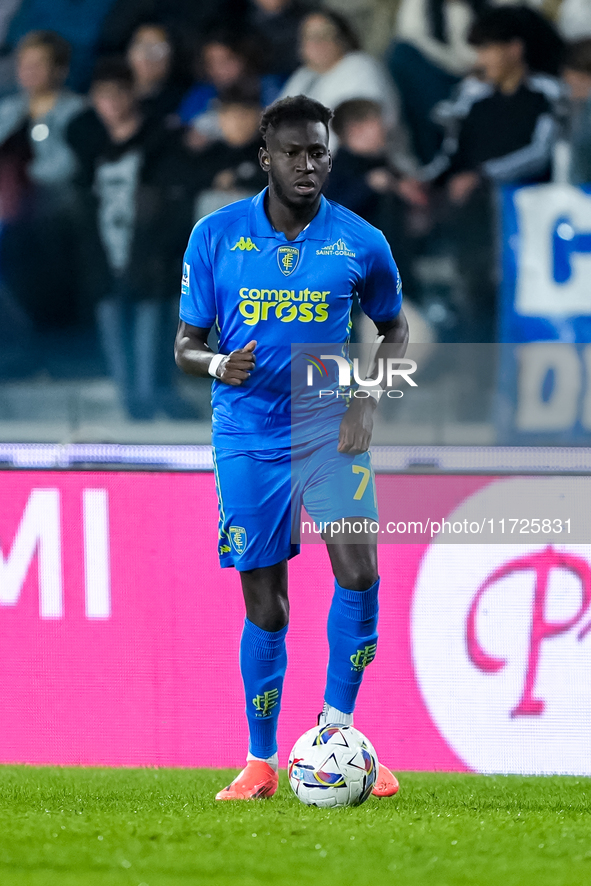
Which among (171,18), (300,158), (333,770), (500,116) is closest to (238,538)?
(333,770)

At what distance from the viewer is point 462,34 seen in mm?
6016

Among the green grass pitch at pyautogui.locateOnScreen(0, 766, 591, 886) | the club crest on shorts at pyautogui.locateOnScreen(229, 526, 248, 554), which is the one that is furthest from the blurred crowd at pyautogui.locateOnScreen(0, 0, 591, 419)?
the green grass pitch at pyautogui.locateOnScreen(0, 766, 591, 886)

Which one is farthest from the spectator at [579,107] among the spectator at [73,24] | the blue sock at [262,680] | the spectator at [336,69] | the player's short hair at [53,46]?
the blue sock at [262,680]

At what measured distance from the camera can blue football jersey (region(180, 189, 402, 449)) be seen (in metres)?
3.16

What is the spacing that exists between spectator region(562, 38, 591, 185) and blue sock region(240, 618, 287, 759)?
12.0ft

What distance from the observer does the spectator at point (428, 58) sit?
600cm

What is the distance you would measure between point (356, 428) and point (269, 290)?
1.57 ft

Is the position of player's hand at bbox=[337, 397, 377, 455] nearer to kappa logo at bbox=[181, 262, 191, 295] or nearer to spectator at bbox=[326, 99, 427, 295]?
kappa logo at bbox=[181, 262, 191, 295]

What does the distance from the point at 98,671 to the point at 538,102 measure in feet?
12.9

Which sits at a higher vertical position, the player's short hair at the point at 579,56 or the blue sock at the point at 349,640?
the player's short hair at the point at 579,56

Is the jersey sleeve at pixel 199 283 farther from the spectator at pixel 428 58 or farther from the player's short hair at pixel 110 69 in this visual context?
the player's short hair at pixel 110 69

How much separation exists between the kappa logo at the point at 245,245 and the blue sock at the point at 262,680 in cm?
113

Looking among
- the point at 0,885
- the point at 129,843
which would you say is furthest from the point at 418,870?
the point at 0,885

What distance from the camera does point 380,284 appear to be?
3297mm
